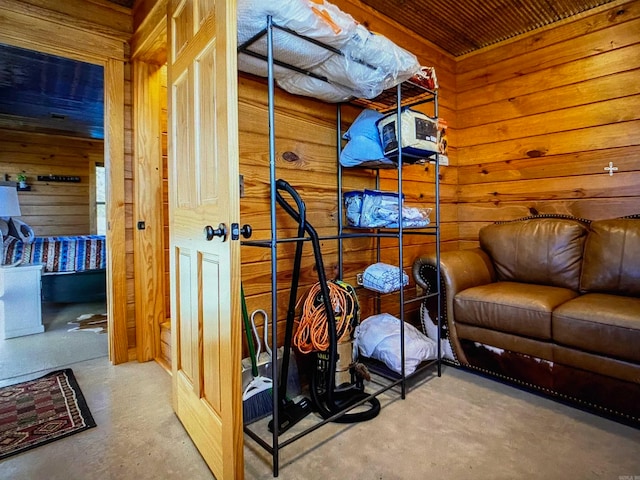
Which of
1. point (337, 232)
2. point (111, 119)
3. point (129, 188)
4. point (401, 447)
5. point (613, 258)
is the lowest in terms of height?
point (401, 447)

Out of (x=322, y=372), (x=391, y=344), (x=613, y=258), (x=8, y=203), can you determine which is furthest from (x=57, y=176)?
(x=613, y=258)

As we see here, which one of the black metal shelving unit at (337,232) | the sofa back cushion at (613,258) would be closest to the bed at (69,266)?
the black metal shelving unit at (337,232)

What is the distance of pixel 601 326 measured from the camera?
5.43 ft

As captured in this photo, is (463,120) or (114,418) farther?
(463,120)

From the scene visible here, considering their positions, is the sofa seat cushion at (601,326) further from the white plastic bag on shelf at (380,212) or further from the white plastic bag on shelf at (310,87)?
the white plastic bag on shelf at (310,87)

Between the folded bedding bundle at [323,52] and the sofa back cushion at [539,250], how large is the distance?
1.42 meters

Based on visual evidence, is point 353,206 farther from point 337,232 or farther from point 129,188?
point 129,188

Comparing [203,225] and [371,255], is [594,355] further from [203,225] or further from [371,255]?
[203,225]

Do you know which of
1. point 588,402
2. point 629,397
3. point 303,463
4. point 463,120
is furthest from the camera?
point 463,120

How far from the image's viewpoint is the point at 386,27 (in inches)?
102

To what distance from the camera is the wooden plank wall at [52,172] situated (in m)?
5.84

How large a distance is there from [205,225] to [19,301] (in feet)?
9.24

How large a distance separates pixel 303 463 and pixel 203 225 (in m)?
1.00

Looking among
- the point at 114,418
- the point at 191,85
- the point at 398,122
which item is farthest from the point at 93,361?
the point at 398,122
